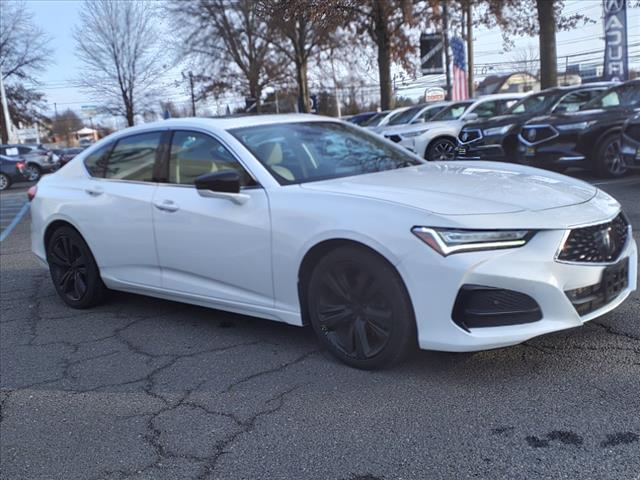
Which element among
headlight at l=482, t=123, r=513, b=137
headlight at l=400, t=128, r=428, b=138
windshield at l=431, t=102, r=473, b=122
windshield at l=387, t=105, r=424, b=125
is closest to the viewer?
headlight at l=482, t=123, r=513, b=137

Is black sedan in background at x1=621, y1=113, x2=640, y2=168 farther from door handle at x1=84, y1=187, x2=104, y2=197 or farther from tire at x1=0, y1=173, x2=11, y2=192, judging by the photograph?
tire at x1=0, y1=173, x2=11, y2=192

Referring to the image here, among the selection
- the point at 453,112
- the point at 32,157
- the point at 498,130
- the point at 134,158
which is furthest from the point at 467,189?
the point at 32,157

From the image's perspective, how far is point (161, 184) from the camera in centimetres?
473

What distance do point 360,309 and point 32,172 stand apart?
2427 centimetres

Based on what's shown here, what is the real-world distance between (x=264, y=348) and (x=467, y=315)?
1.52m

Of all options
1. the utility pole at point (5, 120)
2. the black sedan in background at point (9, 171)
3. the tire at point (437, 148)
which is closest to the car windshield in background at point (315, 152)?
the tire at point (437, 148)

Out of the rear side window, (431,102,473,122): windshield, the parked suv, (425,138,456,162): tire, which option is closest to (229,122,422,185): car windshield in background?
the rear side window

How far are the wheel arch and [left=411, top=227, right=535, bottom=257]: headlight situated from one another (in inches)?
11.0

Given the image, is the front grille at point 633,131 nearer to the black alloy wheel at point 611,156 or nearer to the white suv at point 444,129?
the black alloy wheel at point 611,156

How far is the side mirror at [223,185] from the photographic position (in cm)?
398

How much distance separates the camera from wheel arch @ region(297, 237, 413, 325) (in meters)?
3.42

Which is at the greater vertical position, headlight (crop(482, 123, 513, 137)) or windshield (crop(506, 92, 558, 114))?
windshield (crop(506, 92, 558, 114))

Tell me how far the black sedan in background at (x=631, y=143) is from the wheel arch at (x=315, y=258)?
7.05m

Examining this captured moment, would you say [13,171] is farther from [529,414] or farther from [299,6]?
[529,414]
